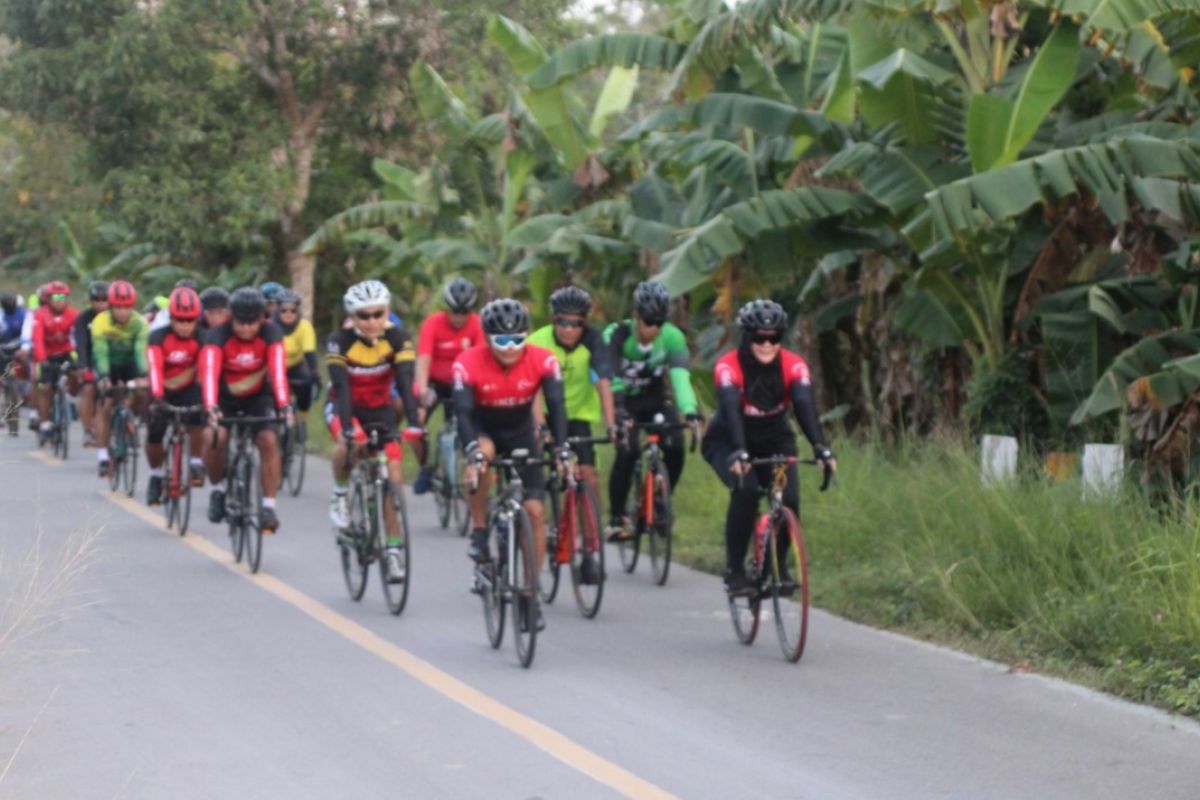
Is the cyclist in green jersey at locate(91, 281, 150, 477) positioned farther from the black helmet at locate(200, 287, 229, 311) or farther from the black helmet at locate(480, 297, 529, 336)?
the black helmet at locate(480, 297, 529, 336)

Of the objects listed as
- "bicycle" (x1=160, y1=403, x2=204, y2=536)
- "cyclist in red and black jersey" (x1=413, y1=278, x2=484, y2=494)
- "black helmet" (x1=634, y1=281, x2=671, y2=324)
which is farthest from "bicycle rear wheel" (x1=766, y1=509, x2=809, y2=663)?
"bicycle" (x1=160, y1=403, x2=204, y2=536)

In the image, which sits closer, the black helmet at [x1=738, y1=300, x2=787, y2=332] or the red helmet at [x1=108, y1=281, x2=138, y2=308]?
the black helmet at [x1=738, y1=300, x2=787, y2=332]

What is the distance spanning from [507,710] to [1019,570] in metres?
3.43

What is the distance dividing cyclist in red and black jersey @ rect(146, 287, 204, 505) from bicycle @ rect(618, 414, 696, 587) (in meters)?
4.11

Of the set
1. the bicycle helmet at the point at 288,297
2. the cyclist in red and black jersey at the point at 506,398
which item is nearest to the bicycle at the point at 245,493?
the cyclist in red and black jersey at the point at 506,398

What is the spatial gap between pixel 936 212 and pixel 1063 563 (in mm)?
2914

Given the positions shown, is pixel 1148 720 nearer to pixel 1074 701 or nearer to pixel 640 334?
pixel 1074 701

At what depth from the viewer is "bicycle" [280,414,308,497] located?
61.1ft

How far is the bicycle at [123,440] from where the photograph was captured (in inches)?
712

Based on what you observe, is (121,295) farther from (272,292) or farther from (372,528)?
(372,528)

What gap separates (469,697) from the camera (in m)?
8.98

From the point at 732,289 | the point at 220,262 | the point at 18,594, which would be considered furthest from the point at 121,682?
the point at 220,262

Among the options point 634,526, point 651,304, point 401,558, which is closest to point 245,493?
point 401,558

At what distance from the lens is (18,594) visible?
22.1 ft
